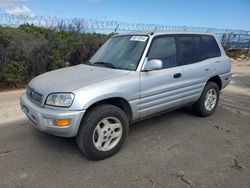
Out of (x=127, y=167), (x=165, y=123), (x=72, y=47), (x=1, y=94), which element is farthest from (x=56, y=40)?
(x=127, y=167)

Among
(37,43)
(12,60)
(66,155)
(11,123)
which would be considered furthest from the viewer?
(37,43)

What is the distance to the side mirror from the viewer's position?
12.9 feet

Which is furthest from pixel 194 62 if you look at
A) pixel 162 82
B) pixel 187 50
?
pixel 162 82

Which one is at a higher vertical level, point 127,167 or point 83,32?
point 83,32

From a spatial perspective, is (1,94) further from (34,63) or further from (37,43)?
(37,43)

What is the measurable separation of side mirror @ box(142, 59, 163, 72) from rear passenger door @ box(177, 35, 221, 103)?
0.89 m

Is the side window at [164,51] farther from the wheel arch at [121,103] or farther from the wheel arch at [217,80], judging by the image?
the wheel arch at [217,80]

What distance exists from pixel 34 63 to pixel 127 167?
219 inches

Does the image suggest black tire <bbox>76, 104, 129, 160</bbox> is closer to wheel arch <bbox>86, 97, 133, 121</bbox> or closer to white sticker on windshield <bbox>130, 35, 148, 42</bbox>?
wheel arch <bbox>86, 97, 133, 121</bbox>

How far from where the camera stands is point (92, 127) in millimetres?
3535

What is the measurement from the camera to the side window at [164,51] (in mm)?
4321

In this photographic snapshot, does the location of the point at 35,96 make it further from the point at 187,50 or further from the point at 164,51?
the point at 187,50

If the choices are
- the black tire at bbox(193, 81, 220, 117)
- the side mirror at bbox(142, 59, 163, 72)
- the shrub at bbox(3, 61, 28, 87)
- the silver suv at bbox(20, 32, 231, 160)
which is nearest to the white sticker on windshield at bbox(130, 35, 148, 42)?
the silver suv at bbox(20, 32, 231, 160)

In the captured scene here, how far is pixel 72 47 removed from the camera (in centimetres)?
932
